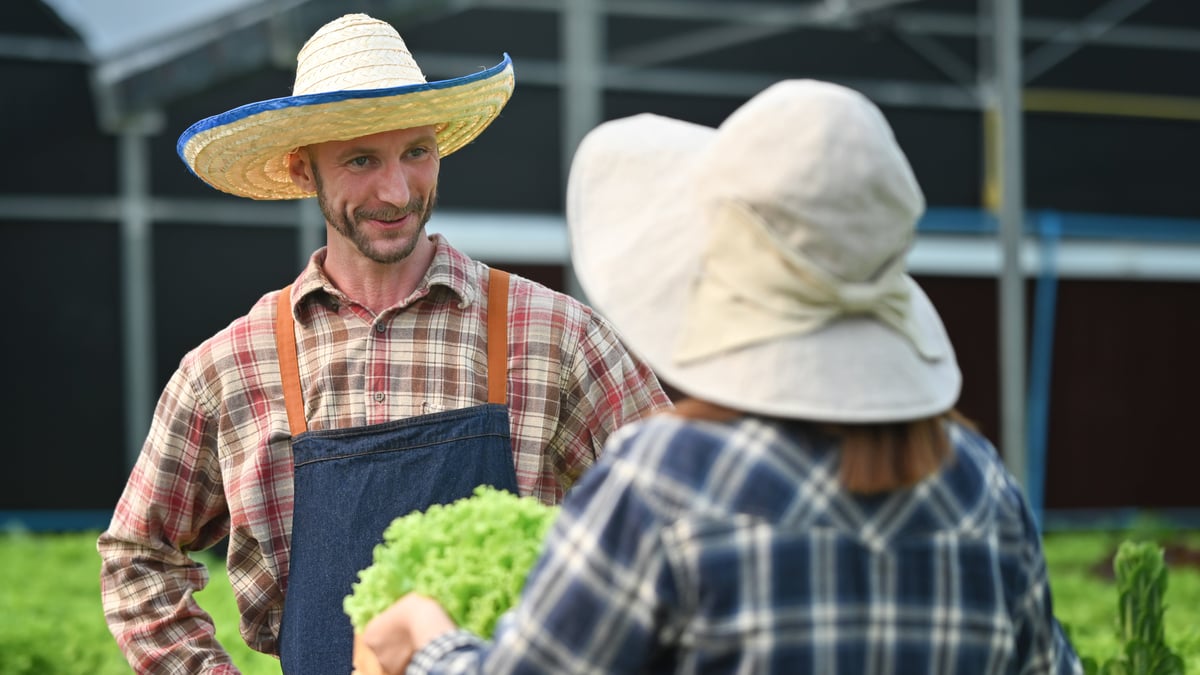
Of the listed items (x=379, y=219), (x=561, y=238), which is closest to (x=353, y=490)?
(x=379, y=219)

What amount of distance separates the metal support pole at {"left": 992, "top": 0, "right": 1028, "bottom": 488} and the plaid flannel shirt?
14.7ft

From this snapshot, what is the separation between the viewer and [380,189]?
9.61ft

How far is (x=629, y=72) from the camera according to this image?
1340 centimetres

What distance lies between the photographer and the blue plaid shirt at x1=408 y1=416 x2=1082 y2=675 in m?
1.56

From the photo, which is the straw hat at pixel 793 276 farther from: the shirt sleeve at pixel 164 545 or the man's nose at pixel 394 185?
the shirt sleeve at pixel 164 545

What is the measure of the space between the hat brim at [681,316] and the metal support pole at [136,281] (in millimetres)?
10617

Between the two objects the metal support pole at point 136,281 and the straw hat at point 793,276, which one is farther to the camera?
the metal support pole at point 136,281

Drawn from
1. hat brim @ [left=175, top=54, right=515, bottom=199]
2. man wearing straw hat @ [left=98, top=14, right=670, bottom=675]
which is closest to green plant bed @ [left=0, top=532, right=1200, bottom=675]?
man wearing straw hat @ [left=98, top=14, right=670, bottom=675]

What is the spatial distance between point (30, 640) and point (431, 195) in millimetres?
3318

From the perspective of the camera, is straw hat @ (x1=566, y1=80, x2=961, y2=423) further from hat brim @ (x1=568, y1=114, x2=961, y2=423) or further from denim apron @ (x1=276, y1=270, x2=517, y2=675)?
denim apron @ (x1=276, y1=270, x2=517, y2=675)

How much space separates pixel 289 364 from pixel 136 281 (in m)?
9.45

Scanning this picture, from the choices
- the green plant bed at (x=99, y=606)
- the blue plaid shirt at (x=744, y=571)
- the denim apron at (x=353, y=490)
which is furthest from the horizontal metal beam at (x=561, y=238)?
the blue plaid shirt at (x=744, y=571)

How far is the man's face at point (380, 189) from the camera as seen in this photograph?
2.92 meters

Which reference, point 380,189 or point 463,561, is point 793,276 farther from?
point 380,189
